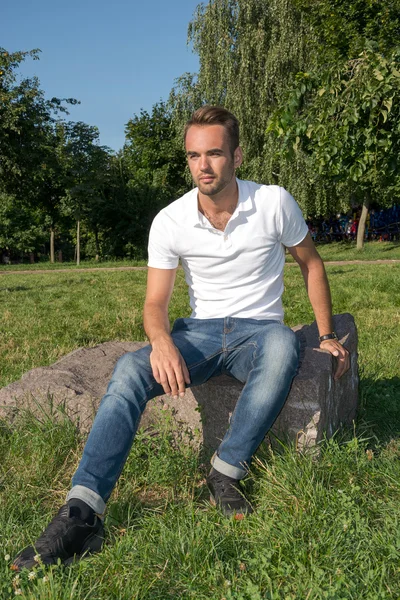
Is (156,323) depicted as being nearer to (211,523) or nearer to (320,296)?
(320,296)

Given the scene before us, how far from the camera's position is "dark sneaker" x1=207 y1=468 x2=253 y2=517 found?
2621 mm

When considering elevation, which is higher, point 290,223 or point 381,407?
point 290,223

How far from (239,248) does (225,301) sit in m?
0.30

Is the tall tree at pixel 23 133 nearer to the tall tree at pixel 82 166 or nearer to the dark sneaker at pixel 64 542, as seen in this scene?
the tall tree at pixel 82 166

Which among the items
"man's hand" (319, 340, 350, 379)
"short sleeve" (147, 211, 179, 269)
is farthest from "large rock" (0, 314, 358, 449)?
"short sleeve" (147, 211, 179, 269)

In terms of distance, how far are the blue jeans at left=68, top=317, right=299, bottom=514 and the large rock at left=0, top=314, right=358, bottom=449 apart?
0.17 metres

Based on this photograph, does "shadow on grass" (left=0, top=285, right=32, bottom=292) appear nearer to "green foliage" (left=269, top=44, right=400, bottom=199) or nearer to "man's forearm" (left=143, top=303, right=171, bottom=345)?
"green foliage" (left=269, top=44, right=400, bottom=199)

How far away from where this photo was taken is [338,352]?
3254 millimetres

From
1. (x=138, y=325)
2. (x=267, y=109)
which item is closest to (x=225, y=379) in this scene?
(x=138, y=325)

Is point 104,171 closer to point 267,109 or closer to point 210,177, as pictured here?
point 267,109

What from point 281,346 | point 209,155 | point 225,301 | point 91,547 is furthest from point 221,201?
point 91,547

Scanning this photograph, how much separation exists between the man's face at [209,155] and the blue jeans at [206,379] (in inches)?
29.0

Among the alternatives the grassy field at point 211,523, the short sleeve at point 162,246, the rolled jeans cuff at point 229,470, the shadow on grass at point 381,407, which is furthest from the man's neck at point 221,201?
the shadow on grass at point 381,407

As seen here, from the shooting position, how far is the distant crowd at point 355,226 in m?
34.2
